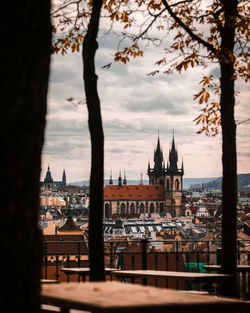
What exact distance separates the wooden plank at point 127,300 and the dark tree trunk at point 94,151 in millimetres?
2829

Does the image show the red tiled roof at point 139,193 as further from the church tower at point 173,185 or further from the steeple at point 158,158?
the steeple at point 158,158

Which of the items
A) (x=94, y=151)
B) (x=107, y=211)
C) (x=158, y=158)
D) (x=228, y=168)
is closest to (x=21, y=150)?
(x=94, y=151)

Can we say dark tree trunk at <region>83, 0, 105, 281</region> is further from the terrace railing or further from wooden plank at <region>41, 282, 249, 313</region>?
wooden plank at <region>41, 282, 249, 313</region>

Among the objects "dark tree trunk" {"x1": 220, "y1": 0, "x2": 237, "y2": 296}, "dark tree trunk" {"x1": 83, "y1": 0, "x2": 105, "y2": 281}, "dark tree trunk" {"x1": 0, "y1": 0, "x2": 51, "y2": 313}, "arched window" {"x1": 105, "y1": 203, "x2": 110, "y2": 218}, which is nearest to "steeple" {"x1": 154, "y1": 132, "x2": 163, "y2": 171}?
"arched window" {"x1": 105, "y1": 203, "x2": 110, "y2": 218}

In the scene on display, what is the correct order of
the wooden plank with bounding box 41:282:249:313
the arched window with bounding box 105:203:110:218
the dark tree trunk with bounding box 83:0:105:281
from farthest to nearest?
the arched window with bounding box 105:203:110:218 → the dark tree trunk with bounding box 83:0:105:281 → the wooden plank with bounding box 41:282:249:313

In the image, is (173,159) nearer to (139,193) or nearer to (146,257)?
(139,193)

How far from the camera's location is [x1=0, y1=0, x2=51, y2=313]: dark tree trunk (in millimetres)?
2246

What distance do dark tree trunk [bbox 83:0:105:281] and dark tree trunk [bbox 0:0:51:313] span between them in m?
3.61

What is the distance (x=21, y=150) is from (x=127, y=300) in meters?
0.87

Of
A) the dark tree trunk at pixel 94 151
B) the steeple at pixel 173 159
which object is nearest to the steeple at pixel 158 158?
the steeple at pixel 173 159

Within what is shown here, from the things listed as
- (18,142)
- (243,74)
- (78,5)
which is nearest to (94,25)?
(78,5)

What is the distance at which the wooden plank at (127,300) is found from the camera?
2521 millimetres

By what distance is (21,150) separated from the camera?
2307 millimetres

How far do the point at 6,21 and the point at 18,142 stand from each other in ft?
1.59
